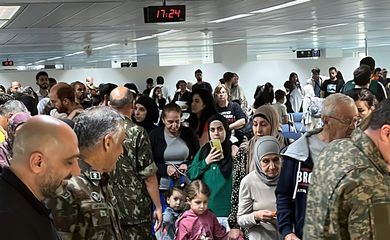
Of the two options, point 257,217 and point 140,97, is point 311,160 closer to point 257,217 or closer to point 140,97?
point 257,217

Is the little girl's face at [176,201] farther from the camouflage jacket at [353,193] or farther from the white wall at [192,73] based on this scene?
the white wall at [192,73]

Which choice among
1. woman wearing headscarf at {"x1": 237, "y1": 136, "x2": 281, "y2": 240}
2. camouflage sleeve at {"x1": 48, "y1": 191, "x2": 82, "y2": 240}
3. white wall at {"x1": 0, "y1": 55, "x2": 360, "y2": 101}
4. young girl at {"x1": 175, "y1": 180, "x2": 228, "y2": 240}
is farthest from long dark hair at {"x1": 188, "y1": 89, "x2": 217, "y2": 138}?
white wall at {"x1": 0, "y1": 55, "x2": 360, "y2": 101}

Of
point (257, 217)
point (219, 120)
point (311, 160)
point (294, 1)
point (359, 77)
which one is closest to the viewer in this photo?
point (311, 160)

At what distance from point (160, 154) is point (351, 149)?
3.56 meters

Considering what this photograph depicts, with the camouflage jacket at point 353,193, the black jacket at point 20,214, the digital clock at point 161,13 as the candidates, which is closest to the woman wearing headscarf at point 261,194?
the camouflage jacket at point 353,193

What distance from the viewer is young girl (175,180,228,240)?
16.0ft

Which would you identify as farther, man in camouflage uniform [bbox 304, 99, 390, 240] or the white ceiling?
the white ceiling

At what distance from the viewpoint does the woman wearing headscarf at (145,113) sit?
638 cm

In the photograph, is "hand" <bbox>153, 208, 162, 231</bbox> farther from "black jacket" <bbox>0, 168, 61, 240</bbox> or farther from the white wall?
the white wall

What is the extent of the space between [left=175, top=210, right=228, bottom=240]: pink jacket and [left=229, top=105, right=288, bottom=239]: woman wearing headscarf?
0.30 m

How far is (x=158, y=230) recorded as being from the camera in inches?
204

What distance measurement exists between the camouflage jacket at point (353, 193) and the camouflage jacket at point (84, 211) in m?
0.94

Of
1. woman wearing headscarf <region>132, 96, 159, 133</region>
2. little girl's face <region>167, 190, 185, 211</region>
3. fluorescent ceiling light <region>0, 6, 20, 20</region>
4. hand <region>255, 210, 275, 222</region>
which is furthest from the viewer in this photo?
fluorescent ceiling light <region>0, 6, 20, 20</region>

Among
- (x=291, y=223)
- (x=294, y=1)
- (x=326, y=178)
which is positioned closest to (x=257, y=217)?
(x=291, y=223)
